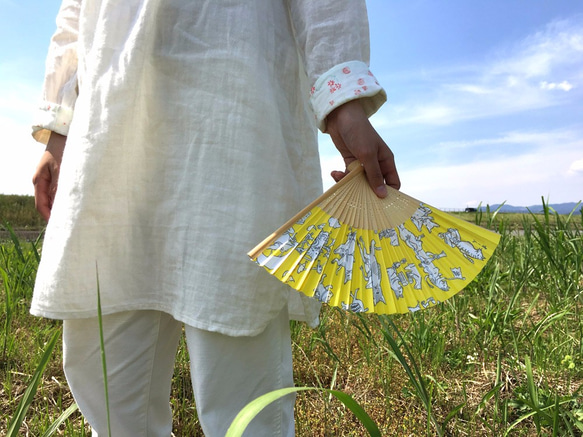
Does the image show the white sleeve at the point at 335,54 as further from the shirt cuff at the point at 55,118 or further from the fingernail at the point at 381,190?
the shirt cuff at the point at 55,118

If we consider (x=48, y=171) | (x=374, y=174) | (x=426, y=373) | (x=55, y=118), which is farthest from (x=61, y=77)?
(x=426, y=373)

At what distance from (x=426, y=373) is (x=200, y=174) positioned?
1.19 metres

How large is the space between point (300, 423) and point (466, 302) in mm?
1079

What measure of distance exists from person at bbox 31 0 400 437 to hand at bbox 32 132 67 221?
0.58 feet

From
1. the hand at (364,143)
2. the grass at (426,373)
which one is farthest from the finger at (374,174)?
the grass at (426,373)

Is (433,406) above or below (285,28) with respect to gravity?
below

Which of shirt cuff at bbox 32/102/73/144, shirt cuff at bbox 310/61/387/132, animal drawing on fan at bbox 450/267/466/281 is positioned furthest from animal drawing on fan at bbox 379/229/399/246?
shirt cuff at bbox 32/102/73/144

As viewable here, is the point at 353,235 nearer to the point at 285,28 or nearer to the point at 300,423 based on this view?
the point at 285,28

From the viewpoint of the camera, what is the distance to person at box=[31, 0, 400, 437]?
74 centimetres

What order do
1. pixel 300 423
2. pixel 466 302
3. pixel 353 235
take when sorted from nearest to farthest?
pixel 353 235 → pixel 300 423 → pixel 466 302

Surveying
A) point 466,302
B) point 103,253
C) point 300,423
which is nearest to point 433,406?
point 300,423

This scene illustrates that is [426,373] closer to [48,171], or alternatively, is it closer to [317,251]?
[317,251]

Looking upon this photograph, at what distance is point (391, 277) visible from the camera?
743mm

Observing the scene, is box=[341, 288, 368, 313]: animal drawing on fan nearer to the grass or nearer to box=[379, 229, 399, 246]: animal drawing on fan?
box=[379, 229, 399, 246]: animal drawing on fan
